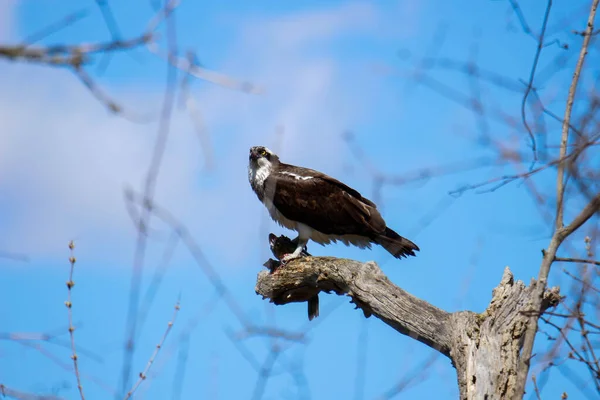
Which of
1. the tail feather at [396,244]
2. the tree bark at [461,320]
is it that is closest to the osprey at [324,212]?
the tail feather at [396,244]

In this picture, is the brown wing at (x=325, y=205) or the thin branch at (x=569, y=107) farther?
the brown wing at (x=325, y=205)

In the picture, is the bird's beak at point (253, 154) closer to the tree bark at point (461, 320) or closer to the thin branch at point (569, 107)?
the tree bark at point (461, 320)

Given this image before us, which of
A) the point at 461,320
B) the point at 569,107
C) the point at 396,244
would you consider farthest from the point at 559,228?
the point at 396,244

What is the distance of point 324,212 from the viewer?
26.5 feet

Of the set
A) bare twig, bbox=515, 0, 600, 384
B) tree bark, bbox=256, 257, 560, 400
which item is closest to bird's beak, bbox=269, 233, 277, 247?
tree bark, bbox=256, 257, 560, 400

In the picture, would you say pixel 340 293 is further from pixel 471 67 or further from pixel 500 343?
pixel 471 67

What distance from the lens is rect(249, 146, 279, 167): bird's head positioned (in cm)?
898

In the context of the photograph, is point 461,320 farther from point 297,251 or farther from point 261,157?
point 261,157

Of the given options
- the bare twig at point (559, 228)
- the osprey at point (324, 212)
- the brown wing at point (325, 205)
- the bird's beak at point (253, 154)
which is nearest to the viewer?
the bare twig at point (559, 228)

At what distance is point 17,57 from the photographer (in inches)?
78.6

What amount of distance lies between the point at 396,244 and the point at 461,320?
2165 mm

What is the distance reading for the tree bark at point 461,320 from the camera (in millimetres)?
5234

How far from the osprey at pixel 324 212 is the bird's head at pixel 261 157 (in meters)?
0.33

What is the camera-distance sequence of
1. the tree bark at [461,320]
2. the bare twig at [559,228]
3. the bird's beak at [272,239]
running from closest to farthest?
the bare twig at [559,228]
the tree bark at [461,320]
the bird's beak at [272,239]
